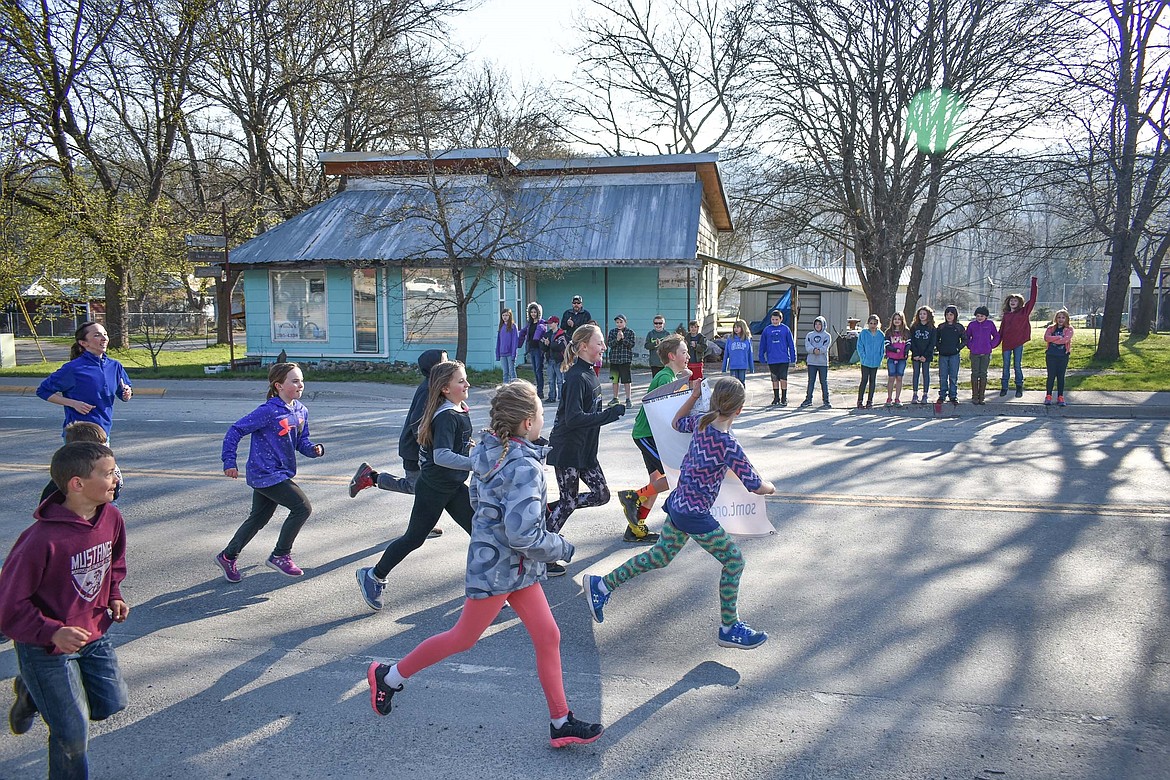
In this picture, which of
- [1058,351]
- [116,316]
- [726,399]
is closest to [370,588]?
[726,399]

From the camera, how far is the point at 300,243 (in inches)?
867

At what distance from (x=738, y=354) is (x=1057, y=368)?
5.21m

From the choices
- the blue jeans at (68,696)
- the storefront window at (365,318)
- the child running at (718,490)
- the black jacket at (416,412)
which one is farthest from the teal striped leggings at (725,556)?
the storefront window at (365,318)

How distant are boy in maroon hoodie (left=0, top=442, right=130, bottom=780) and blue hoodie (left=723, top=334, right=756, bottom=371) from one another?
39.9ft

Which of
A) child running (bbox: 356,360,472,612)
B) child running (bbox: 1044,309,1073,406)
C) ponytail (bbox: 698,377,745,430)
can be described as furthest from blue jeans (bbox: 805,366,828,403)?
ponytail (bbox: 698,377,745,430)

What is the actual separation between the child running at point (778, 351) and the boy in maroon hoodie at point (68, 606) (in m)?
12.9

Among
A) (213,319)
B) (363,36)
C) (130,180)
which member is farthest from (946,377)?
(213,319)

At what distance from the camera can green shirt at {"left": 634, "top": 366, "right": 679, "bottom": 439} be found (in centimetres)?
664

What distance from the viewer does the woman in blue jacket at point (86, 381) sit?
678 cm

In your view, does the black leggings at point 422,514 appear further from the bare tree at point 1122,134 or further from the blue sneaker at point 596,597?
the bare tree at point 1122,134

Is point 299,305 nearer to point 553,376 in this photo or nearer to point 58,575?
point 553,376

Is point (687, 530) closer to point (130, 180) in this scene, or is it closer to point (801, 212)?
point (801, 212)

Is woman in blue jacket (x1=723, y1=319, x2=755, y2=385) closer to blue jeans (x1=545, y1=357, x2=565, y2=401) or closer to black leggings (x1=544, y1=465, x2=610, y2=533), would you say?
blue jeans (x1=545, y1=357, x2=565, y2=401)

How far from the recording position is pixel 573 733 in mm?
3697
